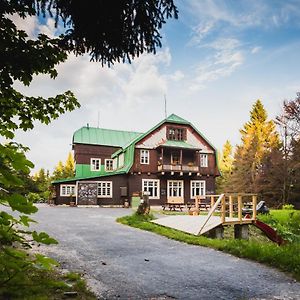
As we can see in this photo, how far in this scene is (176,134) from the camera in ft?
112

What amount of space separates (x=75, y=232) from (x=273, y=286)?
8.05 m

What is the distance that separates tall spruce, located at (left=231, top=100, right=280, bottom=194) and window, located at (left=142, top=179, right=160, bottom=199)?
39.7ft

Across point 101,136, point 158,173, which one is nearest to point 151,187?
point 158,173

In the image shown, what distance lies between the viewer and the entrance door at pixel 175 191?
32969 millimetres

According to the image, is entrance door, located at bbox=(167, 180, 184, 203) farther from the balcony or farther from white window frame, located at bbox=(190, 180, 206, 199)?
the balcony

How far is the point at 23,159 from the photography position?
55.6 inches

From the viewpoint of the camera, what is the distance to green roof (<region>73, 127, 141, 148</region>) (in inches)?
1527

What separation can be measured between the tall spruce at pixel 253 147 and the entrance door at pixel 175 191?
30.5 ft

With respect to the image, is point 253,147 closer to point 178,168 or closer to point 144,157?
point 178,168

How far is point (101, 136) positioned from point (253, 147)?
794 inches

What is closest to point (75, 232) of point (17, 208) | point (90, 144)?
point (17, 208)

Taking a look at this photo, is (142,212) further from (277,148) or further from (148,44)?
(277,148)

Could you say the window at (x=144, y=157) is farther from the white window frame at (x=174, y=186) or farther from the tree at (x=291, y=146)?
the tree at (x=291, y=146)

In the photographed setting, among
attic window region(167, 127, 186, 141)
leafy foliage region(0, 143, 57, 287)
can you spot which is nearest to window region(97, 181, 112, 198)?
attic window region(167, 127, 186, 141)
